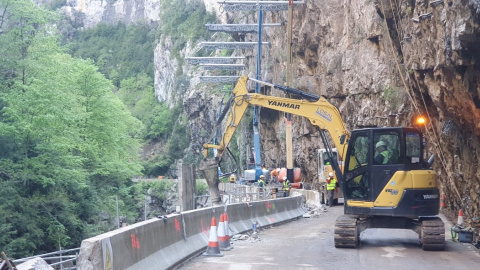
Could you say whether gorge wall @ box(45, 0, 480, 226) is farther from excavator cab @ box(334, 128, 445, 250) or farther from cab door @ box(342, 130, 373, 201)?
cab door @ box(342, 130, 373, 201)

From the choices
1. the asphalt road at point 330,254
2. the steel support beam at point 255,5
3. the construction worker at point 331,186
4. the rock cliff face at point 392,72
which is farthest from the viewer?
the steel support beam at point 255,5

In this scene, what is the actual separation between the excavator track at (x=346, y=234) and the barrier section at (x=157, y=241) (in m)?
2.99

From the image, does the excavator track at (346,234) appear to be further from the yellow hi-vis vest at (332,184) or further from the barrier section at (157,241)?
the yellow hi-vis vest at (332,184)

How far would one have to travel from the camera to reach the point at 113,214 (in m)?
40.5

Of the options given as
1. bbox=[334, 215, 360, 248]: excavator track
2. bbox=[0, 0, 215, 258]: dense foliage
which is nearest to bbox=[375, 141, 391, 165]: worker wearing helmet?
bbox=[334, 215, 360, 248]: excavator track

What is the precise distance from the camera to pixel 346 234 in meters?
14.1

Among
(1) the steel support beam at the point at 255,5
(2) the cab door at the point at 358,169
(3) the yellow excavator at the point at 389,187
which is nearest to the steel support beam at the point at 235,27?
(1) the steel support beam at the point at 255,5

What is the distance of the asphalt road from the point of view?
11.9 meters

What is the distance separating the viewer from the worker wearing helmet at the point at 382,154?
14504 mm

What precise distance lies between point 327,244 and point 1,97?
2208cm

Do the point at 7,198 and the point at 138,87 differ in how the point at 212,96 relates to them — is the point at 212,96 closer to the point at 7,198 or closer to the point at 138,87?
the point at 138,87

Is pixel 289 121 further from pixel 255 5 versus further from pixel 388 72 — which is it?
pixel 255 5

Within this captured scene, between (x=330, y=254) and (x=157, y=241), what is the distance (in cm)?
455

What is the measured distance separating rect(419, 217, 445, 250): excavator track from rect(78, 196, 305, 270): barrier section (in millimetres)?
4897
